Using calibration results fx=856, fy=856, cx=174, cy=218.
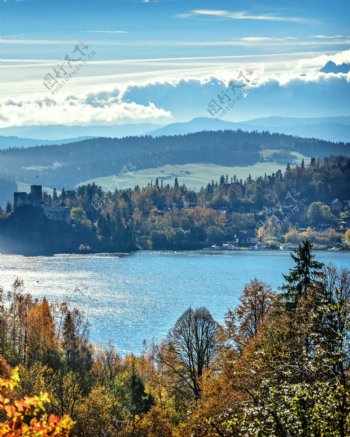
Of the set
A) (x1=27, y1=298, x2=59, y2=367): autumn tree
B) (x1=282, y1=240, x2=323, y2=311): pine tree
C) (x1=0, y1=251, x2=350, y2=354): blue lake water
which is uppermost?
(x1=282, y1=240, x2=323, y2=311): pine tree

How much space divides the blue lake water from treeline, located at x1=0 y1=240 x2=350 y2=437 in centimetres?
2299

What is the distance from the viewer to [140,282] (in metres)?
126

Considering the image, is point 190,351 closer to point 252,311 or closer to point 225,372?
point 252,311

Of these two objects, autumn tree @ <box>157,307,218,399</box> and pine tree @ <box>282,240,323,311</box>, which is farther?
autumn tree @ <box>157,307,218,399</box>

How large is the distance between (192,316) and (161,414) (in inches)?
559

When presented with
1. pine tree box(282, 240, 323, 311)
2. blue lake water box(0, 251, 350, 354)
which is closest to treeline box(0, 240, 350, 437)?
pine tree box(282, 240, 323, 311)

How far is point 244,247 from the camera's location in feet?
637

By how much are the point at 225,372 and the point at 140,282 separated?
95936mm

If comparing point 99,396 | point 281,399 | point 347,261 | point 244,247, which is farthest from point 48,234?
point 281,399

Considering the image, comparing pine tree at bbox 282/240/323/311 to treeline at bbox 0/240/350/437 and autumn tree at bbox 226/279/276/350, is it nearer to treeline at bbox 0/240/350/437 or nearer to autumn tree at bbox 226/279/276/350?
treeline at bbox 0/240/350/437

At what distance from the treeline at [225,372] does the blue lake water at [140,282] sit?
2299 cm

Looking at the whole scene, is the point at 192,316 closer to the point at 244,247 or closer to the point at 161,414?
the point at 161,414

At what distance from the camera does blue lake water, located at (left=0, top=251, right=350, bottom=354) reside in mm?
87000

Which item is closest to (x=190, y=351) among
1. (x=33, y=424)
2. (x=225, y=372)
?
(x=225, y=372)
